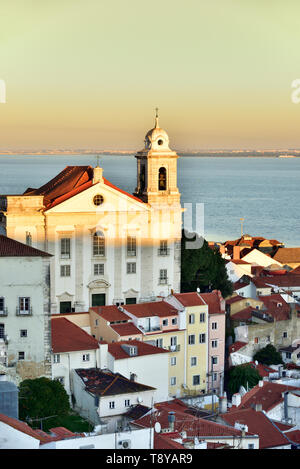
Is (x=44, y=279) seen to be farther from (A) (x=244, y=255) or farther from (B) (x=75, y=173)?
(A) (x=244, y=255)

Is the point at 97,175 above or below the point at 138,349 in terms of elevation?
→ above

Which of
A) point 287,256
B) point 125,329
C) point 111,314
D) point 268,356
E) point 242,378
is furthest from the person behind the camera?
point 287,256

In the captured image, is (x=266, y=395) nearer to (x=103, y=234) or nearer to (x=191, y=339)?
(x=191, y=339)

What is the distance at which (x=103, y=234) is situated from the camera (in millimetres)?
27891

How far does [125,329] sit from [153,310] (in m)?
1.03

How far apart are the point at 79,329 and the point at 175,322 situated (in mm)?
2387

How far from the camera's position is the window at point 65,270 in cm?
2753

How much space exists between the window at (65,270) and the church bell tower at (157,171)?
3.29 meters

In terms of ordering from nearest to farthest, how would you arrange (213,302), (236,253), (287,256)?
(213,302), (236,253), (287,256)

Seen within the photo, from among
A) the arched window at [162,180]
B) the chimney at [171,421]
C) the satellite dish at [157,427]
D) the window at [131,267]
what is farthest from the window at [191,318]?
the satellite dish at [157,427]

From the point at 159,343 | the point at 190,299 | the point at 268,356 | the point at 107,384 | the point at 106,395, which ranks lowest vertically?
the point at 268,356

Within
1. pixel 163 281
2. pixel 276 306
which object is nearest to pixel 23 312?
pixel 163 281

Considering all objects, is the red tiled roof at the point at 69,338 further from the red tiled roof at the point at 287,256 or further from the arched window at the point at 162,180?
the red tiled roof at the point at 287,256

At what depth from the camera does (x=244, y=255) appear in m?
44.2
